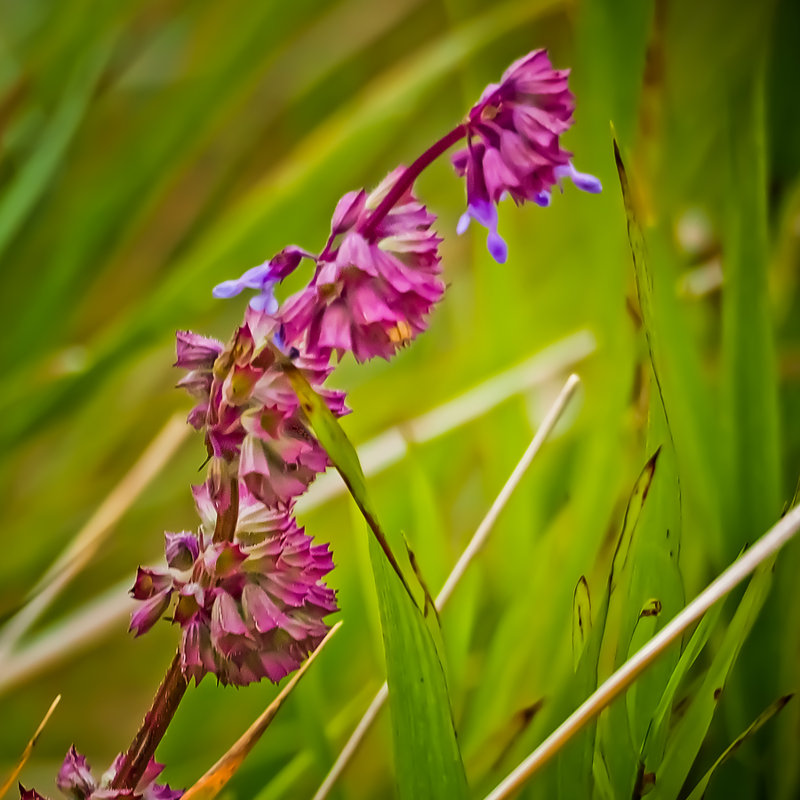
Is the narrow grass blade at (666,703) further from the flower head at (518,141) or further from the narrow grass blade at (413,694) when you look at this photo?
the flower head at (518,141)

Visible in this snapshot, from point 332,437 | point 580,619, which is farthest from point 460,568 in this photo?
point 332,437

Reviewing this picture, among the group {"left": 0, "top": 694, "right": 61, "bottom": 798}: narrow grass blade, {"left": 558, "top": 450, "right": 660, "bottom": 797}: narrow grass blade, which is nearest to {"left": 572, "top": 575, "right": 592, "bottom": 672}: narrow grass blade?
{"left": 558, "top": 450, "right": 660, "bottom": 797}: narrow grass blade

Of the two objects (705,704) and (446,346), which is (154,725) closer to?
(705,704)

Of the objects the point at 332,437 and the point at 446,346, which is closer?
the point at 332,437

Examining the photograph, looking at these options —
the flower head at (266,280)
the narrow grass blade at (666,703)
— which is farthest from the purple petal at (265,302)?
the narrow grass blade at (666,703)

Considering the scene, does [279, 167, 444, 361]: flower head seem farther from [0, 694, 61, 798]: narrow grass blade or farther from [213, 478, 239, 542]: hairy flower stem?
[0, 694, 61, 798]: narrow grass blade

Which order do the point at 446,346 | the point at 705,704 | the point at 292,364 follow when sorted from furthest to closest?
1. the point at 446,346
2. the point at 705,704
3. the point at 292,364

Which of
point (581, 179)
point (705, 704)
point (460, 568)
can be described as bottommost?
point (705, 704)

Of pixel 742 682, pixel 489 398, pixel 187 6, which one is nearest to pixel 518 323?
pixel 489 398
